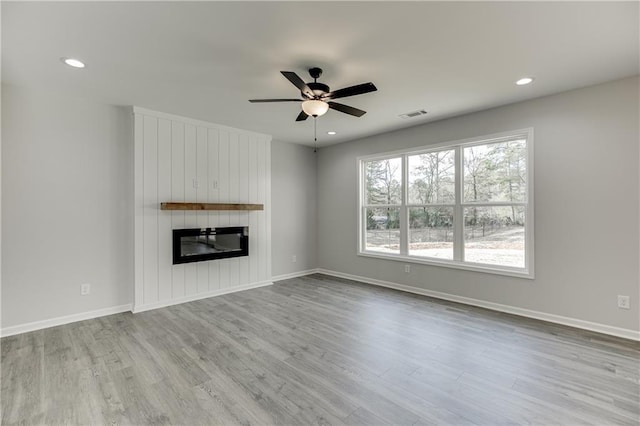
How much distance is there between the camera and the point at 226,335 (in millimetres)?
3221

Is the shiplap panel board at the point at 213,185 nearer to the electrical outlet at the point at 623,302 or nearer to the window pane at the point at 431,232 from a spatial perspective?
the window pane at the point at 431,232

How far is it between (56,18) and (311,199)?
4793 millimetres

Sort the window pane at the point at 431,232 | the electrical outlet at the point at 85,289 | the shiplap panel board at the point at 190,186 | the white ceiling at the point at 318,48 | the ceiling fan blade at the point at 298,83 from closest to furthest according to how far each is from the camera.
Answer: the white ceiling at the point at 318,48 < the ceiling fan blade at the point at 298,83 < the electrical outlet at the point at 85,289 < the shiplap panel board at the point at 190,186 < the window pane at the point at 431,232

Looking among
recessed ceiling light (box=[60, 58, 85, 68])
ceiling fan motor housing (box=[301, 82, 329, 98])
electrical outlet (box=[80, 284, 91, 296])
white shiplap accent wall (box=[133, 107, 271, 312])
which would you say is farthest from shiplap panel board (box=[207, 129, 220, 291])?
ceiling fan motor housing (box=[301, 82, 329, 98])

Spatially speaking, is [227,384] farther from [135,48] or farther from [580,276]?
[580,276]

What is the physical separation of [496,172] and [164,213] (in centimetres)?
473

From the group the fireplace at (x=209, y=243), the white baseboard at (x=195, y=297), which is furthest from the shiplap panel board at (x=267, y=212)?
the fireplace at (x=209, y=243)

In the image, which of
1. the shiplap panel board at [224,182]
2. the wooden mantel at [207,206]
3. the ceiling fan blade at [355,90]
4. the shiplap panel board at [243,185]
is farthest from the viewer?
the shiplap panel board at [243,185]

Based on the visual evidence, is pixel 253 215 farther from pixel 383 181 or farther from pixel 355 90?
pixel 355 90

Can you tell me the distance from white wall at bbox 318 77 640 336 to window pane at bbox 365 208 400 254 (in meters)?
1.27

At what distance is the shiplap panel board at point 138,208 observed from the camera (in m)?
4.01

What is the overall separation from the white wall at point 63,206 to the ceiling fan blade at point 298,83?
9.21ft

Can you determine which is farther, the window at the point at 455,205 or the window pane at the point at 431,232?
the window pane at the point at 431,232

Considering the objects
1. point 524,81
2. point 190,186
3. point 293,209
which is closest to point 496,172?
point 524,81
